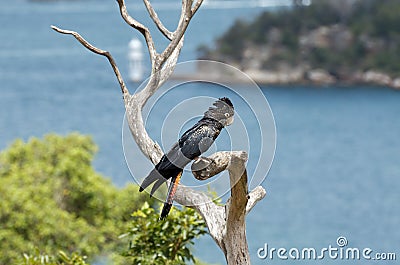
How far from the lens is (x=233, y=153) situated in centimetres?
260

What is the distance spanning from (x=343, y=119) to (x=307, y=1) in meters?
6.00

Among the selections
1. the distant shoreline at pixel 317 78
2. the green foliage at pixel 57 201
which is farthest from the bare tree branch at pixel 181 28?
the distant shoreline at pixel 317 78

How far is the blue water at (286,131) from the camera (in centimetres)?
1100

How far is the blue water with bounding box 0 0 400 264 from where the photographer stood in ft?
36.1

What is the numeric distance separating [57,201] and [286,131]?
1396 centimetres

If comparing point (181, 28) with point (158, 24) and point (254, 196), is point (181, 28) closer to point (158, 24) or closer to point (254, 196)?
point (158, 24)

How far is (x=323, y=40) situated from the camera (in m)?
26.2

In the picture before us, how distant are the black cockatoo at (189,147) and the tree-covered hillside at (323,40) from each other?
2050 centimetres

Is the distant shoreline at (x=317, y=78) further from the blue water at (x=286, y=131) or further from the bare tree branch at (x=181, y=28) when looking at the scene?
the bare tree branch at (x=181, y=28)

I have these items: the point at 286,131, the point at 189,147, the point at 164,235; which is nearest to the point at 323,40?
the point at 286,131

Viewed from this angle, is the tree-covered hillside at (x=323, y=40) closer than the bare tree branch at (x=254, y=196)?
No

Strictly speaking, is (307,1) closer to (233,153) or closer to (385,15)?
(385,15)

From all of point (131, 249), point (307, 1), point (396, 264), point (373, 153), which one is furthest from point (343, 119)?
point (131, 249)

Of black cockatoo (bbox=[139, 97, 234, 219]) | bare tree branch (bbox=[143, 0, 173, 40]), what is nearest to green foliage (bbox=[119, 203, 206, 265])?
bare tree branch (bbox=[143, 0, 173, 40])
